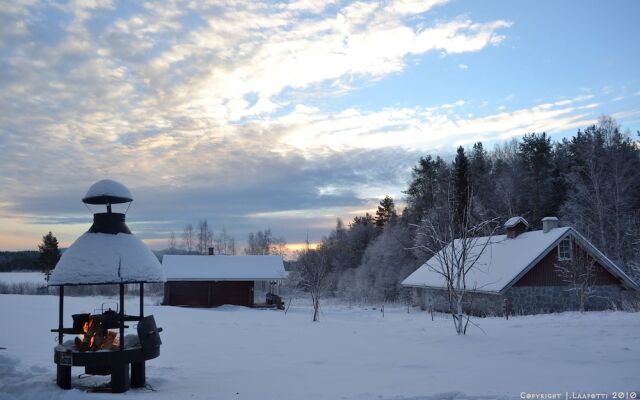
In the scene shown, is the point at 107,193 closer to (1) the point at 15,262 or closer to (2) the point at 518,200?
(2) the point at 518,200

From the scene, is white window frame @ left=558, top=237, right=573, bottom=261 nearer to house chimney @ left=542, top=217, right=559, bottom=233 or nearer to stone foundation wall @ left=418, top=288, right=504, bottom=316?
house chimney @ left=542, top=217, right=559, bottom=233

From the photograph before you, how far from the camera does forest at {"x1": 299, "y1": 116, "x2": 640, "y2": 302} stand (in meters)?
35.7

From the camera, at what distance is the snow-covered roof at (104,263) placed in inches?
358

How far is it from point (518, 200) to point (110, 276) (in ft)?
141

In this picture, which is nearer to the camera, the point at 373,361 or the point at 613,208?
the point at 373,361

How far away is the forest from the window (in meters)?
3.48

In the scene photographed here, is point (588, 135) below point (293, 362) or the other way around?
the other way around

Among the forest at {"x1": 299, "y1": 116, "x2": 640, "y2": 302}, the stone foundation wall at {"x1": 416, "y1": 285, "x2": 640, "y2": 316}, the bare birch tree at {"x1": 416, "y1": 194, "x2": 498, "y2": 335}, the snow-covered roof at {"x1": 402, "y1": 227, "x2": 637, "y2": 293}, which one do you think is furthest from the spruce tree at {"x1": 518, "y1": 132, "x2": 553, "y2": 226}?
the bare birch tree at {"x1": 416, "y1": 194, "x2": 498, "y2": 335}

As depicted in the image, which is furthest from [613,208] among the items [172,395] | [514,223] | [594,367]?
[172,395]

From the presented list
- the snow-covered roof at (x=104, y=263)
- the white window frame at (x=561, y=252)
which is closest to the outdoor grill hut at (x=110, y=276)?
the snow-covered roof at (x=104, y=263)

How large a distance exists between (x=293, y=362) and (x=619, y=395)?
6307mm

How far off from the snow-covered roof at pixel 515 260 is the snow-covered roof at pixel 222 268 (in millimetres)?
13955

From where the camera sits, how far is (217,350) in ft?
44.3

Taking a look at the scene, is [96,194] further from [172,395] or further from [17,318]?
[17,318]
